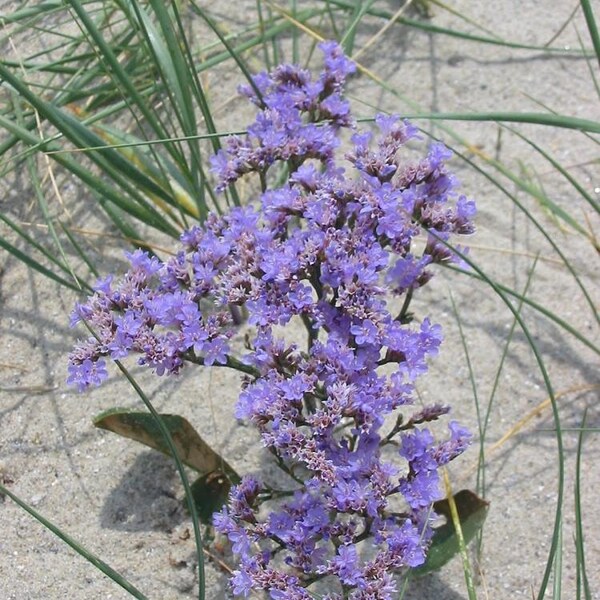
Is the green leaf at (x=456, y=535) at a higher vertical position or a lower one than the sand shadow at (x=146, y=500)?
lower

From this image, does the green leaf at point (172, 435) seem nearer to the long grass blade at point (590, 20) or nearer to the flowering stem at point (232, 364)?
the flowering stem at point (232, 364)

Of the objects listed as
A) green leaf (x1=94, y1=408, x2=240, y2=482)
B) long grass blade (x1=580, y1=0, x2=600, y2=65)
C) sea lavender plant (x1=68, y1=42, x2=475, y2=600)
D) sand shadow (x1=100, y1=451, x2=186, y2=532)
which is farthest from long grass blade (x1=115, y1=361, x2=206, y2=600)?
long grass blade (x1=580, y1=0, x2=600, y2=65)

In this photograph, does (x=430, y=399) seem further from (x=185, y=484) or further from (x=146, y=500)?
(x=185, y=484)

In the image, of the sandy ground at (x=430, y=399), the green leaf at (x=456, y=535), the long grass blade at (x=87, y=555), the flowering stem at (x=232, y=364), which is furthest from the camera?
the sandy ground at (x=430, y=399)

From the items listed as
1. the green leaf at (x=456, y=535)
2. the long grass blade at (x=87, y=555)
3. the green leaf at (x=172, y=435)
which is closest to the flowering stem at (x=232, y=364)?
the green leaf at (x=172, y=435)

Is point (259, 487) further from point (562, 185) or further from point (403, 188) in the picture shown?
point (562, 185)

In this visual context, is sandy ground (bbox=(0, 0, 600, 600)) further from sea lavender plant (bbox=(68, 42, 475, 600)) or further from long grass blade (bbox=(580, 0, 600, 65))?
long grass blade (bbox=(580, 0, 600, 65))

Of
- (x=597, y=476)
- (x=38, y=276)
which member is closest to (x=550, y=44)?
(x=597, y=476)
